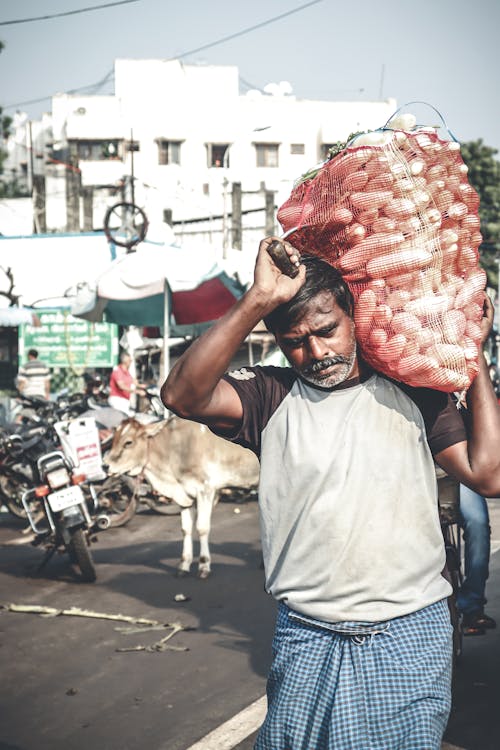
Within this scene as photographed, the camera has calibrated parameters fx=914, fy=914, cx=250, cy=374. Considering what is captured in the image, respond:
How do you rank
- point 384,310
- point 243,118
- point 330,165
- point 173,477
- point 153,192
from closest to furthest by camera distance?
point 384,310 < point 330,165 < point 173,477 < point 153,192 < point 243,118

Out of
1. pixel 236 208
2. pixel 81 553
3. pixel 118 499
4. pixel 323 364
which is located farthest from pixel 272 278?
pixel 236 208

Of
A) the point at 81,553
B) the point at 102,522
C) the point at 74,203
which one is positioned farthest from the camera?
the point at 74,203

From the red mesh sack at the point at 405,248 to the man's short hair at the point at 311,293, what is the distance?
4cm

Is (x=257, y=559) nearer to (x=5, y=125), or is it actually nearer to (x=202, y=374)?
(x=202, y=374)

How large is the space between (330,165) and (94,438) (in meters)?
6.97

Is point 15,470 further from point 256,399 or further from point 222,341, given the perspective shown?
point 222,341

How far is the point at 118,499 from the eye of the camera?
11.1 m

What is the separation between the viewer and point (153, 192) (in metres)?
35.4

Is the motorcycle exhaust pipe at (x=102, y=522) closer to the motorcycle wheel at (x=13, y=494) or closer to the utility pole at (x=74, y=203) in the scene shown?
the motorcycle wheel at (x=13, y=494)

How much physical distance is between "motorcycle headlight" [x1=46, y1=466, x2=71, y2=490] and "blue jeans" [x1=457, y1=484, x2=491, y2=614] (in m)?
3.95

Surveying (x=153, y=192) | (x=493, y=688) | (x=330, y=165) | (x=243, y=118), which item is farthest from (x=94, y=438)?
(x=243, y=118)

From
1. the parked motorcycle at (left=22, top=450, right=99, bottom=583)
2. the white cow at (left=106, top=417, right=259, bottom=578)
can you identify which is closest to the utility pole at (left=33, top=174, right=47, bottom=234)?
the white cow at (left=106, top=417, right=259, bottom=578)

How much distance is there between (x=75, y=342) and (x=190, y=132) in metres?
23.1

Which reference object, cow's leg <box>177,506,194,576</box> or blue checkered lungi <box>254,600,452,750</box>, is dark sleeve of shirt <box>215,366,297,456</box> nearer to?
blue checkered lungi <box>254,600,452,750</box>
